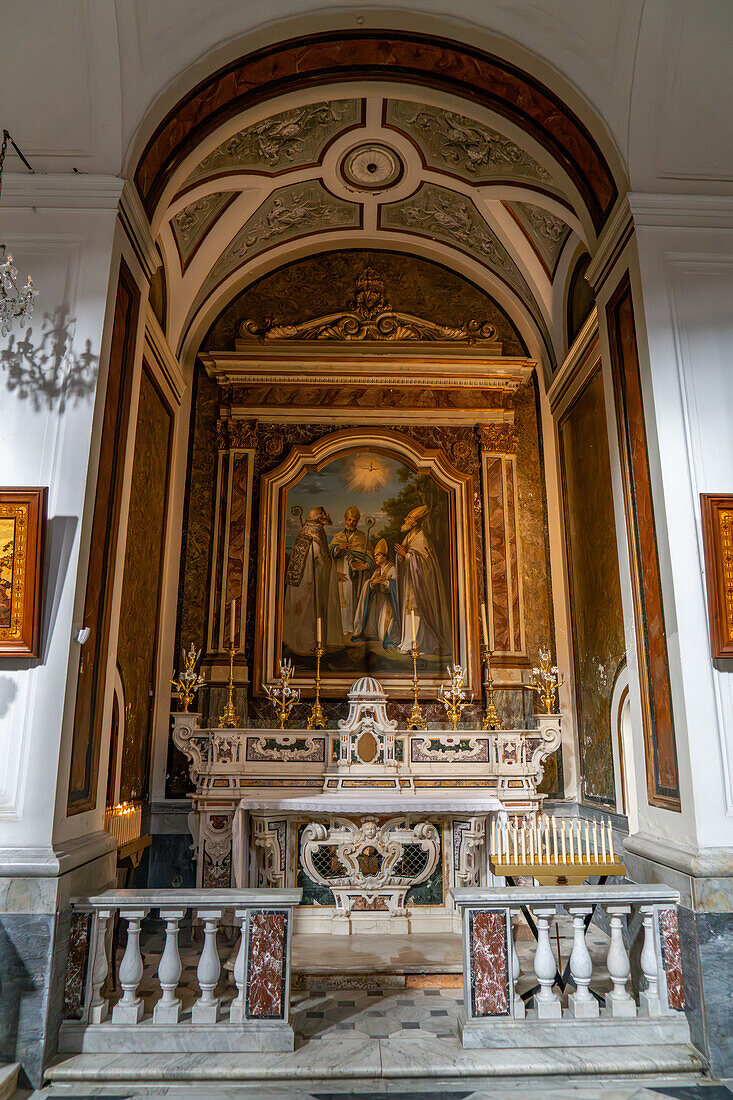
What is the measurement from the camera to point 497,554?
29.6 ft

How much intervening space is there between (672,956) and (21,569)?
429 cm

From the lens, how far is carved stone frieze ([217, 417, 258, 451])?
9195 mm

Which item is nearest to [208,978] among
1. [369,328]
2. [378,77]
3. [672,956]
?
[672,956]

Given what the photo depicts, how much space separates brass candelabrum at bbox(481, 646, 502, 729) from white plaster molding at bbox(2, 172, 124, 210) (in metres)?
5.58

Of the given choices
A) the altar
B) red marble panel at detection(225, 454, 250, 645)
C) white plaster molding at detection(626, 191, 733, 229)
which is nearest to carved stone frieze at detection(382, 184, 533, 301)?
red marble panel at detection(225, 454, 250, 645)

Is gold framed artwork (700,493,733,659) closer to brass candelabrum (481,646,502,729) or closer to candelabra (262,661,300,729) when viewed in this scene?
brass candelabrum (481,646,502,729)

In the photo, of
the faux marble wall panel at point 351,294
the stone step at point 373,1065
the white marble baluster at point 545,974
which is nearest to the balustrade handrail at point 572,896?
the white marble baluster at point 545,974

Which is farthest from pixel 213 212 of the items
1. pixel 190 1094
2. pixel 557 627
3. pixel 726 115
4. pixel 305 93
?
pixel 190 1094

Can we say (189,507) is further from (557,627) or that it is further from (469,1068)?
(469,1068)

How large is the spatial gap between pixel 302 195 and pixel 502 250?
234 cm

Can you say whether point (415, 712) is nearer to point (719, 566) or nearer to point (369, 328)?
point (719, 566)

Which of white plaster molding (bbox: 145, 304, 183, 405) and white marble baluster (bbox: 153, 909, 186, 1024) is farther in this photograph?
white plaster molding (bbox: 145, 304, 183, 405)

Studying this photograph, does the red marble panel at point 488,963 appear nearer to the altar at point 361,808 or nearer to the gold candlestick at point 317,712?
the altar at point 361,808

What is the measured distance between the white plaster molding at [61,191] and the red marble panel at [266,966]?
4.59 m
